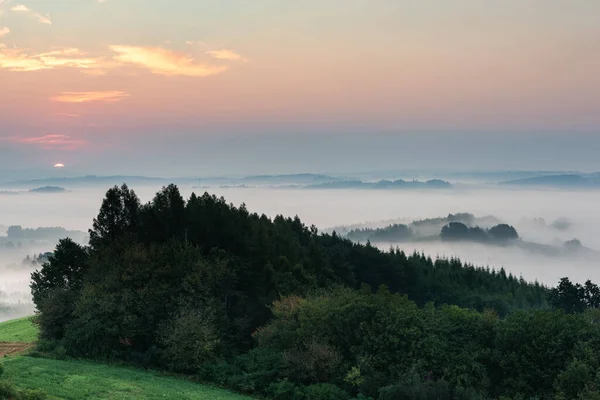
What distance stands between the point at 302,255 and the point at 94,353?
131ft

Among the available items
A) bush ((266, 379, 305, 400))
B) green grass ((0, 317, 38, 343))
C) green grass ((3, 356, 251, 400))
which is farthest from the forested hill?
green grass ((3, 356, 251, 400))

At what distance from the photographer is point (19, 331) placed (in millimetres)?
51844

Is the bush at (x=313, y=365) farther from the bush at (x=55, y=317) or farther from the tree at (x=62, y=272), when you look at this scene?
the tree at (x=62, y=272)

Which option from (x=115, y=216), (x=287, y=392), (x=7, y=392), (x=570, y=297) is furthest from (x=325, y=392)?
(x=570, y=297)

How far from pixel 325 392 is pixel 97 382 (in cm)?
1339

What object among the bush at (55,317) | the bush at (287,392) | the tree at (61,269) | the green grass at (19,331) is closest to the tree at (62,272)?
the tree at (61,269)

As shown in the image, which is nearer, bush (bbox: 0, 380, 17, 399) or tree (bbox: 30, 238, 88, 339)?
bush (bbox: 0, 380, 17, 399)

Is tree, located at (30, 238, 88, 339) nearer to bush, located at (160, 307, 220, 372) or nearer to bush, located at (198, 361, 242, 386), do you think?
bush, located at (160, 307, 220, 372)

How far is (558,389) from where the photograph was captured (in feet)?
101

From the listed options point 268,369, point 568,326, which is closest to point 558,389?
point 568,326

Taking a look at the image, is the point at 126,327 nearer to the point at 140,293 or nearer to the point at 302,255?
the point at 140,293

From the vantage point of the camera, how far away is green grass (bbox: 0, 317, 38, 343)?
47375mm

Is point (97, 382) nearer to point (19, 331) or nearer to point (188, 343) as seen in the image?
point (188, 343)

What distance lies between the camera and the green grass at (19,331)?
155 ft
